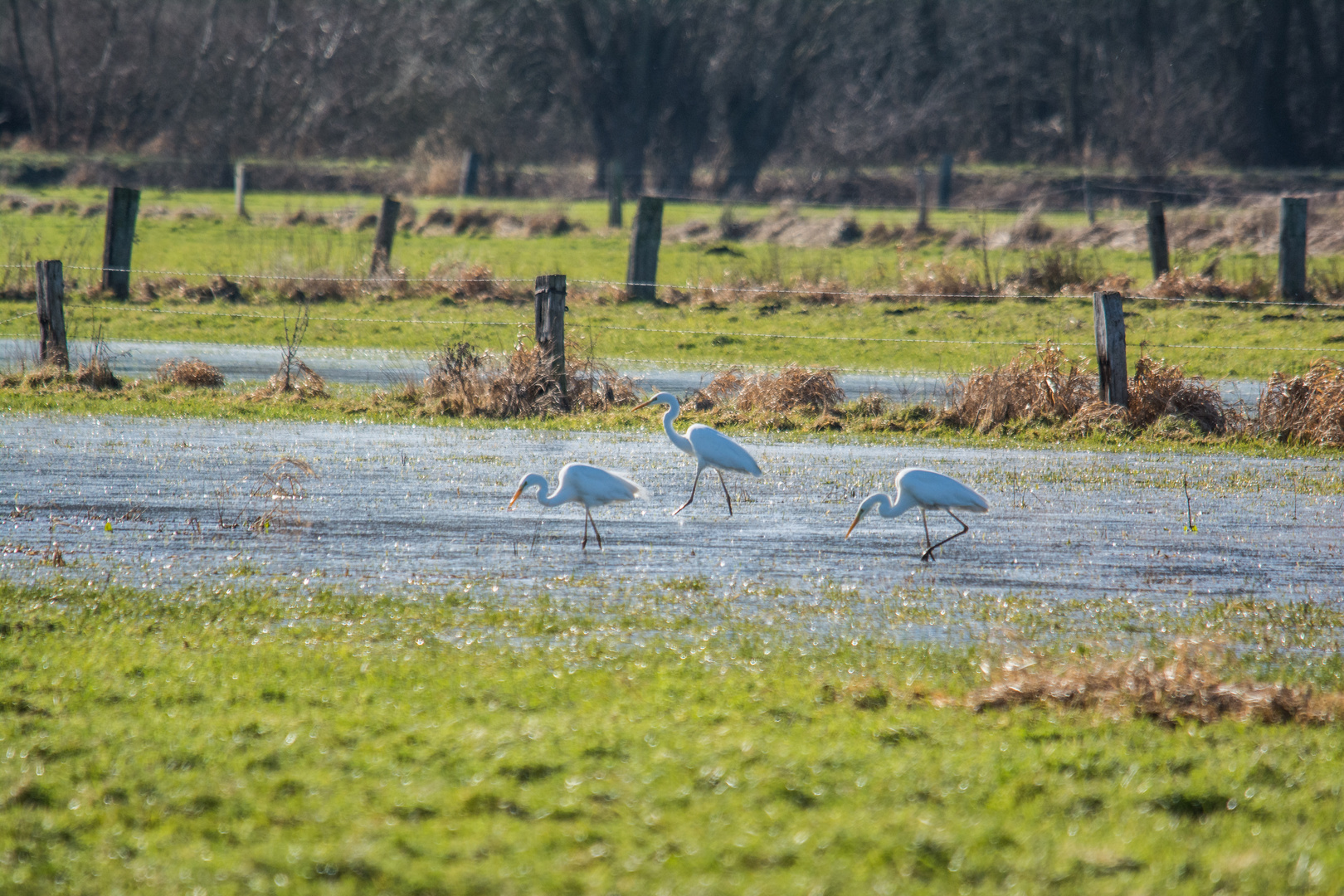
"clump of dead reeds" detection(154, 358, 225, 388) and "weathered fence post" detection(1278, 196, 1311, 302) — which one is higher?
"weathered fence post" detection(1278, 196, 1311, 302)

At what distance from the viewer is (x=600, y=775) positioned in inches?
207

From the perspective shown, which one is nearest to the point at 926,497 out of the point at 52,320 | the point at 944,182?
the point at 52,320

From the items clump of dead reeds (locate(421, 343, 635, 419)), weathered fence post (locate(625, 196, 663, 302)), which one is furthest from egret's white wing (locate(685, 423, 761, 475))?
weathered fence post (locate(625, 196, 663, 302))

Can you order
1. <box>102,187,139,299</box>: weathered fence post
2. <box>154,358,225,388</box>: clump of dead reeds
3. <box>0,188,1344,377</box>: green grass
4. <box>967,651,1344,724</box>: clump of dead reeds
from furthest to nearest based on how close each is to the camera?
<box>102,187,139,299</box>: weathered fence post < <box>0,188,1344,377</box>: green grass < <box>154,358,225,388</box>: clump of dead reeds < <box>967,651,1344,724</box>: clump of dead reeds

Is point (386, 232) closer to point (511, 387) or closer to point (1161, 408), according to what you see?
point (511, 387)

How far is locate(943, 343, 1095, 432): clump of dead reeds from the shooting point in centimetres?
1577

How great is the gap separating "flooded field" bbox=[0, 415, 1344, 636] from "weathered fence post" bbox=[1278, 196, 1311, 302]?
9426 mm

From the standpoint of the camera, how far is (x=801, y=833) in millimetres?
4773

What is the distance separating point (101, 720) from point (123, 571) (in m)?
3.07

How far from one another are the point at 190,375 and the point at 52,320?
1.76 m

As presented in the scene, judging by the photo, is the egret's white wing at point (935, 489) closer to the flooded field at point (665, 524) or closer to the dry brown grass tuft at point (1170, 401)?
the flooded field at point (665, 524)

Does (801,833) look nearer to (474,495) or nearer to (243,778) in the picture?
(243,778)

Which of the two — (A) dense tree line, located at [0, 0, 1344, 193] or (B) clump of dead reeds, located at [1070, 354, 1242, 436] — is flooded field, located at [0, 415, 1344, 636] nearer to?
(B) clump of dead reeds, located at [1070, 354, 1242, 436]

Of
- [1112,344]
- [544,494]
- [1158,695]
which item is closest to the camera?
[1158,695]
